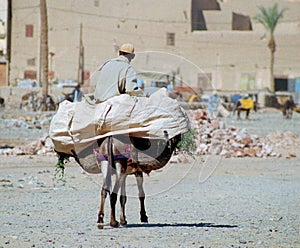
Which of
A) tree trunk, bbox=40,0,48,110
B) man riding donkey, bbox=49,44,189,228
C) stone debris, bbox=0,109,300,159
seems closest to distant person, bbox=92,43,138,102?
man riding donkey, bbox=49,44,189,228

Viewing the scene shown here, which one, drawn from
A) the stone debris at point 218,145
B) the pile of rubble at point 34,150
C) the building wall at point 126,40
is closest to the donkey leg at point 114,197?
the stone debris at point 218,145

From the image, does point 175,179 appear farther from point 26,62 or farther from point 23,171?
point 26,62

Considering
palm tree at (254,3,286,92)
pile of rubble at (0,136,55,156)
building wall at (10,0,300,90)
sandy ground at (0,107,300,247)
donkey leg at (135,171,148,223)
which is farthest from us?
building wall at (10,0,300,90)

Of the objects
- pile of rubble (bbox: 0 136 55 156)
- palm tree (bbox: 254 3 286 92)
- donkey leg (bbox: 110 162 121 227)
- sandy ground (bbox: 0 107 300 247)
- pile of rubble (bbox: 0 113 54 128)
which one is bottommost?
pile of rubble (bbox: 0 113 54 128)

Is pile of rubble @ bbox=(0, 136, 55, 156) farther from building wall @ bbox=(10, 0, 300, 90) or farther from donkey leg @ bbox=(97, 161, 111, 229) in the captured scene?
building wall @ bbox=(10, 0, 300, 90)

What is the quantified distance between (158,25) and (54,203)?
55252 mm

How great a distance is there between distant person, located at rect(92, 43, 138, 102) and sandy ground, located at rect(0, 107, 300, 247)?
1.33m

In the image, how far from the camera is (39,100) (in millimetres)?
39625

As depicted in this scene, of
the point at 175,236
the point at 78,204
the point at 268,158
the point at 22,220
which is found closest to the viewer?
the point at 175,236

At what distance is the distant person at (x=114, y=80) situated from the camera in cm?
809

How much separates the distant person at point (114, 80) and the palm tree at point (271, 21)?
179 ft

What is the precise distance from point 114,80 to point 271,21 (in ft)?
188

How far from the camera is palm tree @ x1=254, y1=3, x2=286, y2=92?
62.3 metres

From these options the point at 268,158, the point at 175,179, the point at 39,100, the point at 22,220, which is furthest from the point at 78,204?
the point at 39,100
